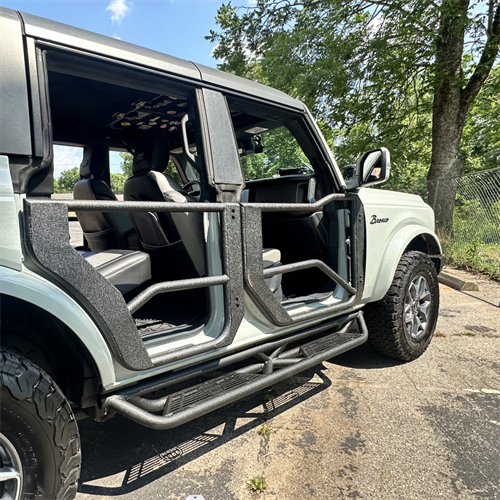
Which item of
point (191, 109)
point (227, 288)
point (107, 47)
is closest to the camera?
point (107, 47)

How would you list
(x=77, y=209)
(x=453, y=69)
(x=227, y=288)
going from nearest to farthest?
(x=77, y=209)
(x=227, y=288)
(x=453, y=69)

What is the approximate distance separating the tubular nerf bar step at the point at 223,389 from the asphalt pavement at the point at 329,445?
372 millimetres

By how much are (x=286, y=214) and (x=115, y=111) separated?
142 cm

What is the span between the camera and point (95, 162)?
120 inches

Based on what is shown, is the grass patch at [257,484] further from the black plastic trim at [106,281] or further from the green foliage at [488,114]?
the green foliage at [488,114]

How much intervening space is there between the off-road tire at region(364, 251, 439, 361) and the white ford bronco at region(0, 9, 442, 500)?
16mm

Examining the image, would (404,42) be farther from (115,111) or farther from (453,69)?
(115,111)

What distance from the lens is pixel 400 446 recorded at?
2160mm

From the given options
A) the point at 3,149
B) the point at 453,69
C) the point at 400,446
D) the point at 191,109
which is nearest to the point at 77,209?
the point at 3,149

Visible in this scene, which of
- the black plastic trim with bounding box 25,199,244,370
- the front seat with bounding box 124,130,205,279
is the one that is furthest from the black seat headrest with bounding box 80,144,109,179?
the black plastic trim with bounding box 25,199,244,370

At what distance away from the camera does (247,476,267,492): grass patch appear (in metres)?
1.85

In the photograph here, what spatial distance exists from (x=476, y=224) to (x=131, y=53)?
802cm

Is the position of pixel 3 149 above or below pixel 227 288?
above

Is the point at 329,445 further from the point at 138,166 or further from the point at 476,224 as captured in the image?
the point at 476,224
